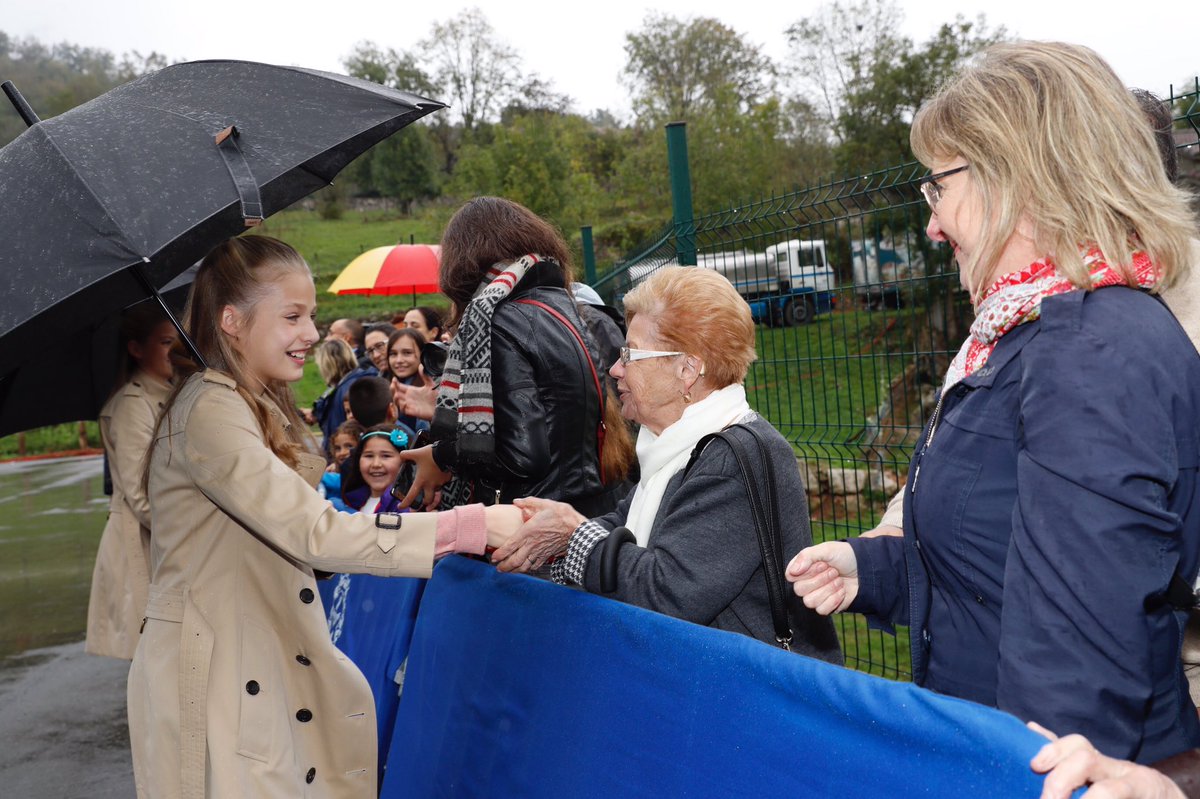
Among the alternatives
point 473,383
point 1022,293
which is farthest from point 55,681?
point 1022,293

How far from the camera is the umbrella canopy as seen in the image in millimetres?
10445

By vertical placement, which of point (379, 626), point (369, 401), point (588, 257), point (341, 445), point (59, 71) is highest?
point (59, 71)

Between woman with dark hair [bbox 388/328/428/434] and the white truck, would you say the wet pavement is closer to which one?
woman with dark hair [bbox 388/328/428/434]

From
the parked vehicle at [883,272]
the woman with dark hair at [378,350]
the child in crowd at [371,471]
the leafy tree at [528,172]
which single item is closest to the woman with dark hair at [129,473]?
the child in crowd at [371,471]

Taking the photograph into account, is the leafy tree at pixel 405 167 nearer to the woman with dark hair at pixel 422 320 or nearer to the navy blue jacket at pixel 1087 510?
the woman with dark hair at pixel 422 320

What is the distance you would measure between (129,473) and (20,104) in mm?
2333

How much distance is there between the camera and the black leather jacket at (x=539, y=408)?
358 centimetres

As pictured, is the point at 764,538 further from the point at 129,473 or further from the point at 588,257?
the point at 588,257

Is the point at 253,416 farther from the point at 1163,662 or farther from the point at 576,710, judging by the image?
the point at 1163,662

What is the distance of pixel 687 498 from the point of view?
255 cm

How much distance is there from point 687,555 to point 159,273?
1396mm

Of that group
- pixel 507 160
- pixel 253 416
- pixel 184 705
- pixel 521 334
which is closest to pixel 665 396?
pixel 521 334

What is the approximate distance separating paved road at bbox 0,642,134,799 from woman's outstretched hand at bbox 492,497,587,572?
322 centimetres

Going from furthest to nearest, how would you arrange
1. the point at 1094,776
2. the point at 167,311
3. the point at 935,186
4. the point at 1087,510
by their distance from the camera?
1. the point at 167,311
2. the point at 935,186
3. the point at 1087,510
4. the point at 1094,776
